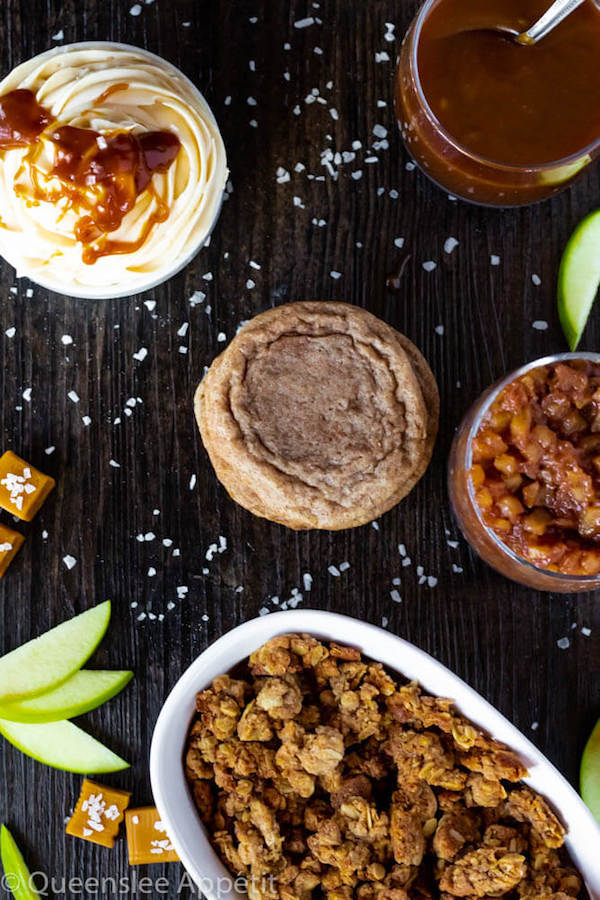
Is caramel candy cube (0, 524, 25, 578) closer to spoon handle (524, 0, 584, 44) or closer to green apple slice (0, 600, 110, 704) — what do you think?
green apple slice (0, 600, 110, 704)

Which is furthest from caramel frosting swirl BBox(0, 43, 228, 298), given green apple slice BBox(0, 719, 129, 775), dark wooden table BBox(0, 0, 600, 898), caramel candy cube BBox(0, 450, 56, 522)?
green apple slice BBox(0, 719, 129, 775)

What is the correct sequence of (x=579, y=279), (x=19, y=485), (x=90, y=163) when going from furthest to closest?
(x=579, y=279) < (x=19, y=485) < (x=90, y=163)

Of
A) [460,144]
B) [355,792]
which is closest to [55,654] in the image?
[355,792]

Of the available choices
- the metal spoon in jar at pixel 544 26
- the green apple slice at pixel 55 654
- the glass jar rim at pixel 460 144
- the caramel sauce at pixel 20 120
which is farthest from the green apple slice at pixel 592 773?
the caramel sauce at pixel 20 120

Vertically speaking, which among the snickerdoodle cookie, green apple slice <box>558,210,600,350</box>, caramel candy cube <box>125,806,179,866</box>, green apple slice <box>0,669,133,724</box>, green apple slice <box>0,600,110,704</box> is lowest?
caramel candy cube <box>125,806,179,866</box>

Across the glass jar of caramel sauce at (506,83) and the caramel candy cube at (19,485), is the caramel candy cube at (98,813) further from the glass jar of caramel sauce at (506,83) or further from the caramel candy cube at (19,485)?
the glass jar of caramel sauce at (506,83)

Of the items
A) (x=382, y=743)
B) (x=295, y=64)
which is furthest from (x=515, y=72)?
(x=382, y=743)

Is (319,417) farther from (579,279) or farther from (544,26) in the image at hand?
(544,26)

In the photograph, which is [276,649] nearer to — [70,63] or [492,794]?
[492,794]
